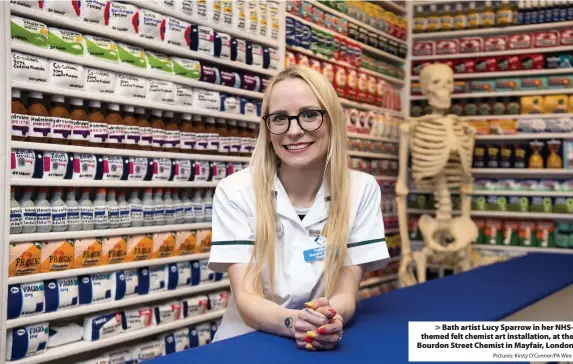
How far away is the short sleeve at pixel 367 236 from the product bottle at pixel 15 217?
1.60 meters

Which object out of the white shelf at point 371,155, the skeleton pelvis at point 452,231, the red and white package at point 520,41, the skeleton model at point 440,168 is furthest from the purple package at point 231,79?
the red and white package at point 520,41

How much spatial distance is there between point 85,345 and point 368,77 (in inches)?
148

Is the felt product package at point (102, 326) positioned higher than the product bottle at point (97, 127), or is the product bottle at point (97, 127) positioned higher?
the product bottle at point (97, 127)

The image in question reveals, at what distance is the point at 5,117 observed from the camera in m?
2.88

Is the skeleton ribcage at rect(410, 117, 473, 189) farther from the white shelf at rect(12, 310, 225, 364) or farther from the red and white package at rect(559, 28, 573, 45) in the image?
the white shelf at rect(12, 310, 225, 364)

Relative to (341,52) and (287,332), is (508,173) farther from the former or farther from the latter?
(287,332)

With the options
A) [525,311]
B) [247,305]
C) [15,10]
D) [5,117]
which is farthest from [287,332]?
[15,10]

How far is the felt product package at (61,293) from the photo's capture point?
123 inches

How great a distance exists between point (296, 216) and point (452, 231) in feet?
12.1

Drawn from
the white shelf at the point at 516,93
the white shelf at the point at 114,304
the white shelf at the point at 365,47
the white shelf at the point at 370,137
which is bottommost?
the white shelf at the point at 114,304

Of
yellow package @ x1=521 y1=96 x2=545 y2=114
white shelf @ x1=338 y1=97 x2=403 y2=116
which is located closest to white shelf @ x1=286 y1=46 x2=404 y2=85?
white shelf @ x1=338 y1=97 x2=403 y2=116

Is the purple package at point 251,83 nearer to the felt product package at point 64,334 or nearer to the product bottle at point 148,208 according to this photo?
the product bottle at point 148,208

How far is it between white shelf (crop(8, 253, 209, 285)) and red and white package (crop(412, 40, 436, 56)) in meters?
3.68

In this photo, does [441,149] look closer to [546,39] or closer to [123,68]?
[546,39]
